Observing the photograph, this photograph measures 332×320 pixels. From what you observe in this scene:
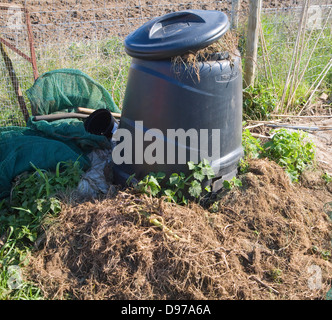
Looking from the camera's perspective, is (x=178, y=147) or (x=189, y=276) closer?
(x=189, y=276)

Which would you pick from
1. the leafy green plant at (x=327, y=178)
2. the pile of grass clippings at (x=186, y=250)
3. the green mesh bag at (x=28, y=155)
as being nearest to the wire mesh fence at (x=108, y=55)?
the green mesh bag at (x=28, y=155)

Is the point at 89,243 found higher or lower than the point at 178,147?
lower

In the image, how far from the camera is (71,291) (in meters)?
Result: 2.22

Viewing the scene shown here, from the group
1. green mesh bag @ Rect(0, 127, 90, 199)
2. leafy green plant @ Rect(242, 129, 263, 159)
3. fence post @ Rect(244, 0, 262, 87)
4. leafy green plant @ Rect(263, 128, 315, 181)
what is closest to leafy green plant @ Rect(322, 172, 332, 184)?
leafy green plant @ Rect(263, 128, 315, 181)

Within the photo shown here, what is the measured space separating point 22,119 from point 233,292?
9.69 feet

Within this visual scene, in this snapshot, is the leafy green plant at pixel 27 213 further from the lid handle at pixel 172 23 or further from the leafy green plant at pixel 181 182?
the lid handle at pixel 172 23

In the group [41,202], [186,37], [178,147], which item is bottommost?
[41,202]

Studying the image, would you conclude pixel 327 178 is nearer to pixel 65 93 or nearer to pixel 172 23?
pixel 172 23

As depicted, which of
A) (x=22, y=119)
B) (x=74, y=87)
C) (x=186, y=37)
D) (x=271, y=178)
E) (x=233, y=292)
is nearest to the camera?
(x=233, y=292)

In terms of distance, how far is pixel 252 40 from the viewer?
428 centimetres

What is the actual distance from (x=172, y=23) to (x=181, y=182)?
1.07m

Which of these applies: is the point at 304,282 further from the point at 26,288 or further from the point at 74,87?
the point at 74,87

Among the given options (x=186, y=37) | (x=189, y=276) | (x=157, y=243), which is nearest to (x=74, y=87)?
(x=186, y=37)

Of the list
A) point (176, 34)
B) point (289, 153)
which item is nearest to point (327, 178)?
point (289, 153)
